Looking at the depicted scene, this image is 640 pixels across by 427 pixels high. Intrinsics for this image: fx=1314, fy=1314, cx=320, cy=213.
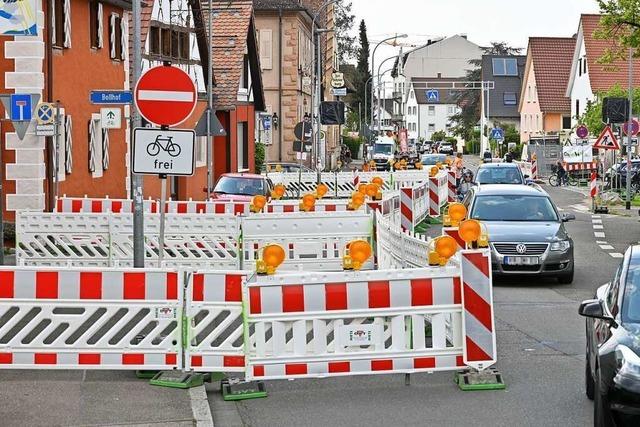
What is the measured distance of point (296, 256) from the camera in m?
20.2

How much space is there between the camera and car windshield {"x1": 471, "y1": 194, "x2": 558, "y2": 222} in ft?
70.5

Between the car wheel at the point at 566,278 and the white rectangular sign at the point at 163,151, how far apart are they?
8.84 m

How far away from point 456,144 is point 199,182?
10101cm

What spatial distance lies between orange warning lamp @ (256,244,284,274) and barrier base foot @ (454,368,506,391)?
6.12ft

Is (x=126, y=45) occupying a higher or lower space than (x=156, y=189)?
higher

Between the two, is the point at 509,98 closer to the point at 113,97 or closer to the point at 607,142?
the point at 607,142

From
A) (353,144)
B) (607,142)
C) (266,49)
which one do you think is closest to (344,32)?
(353,144)

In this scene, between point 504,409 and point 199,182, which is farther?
point 199,182

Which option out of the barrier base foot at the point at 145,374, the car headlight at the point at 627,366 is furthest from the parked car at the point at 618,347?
the barrier base foot at the point at 145,374

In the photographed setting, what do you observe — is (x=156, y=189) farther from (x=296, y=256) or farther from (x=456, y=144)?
(x=456, y=144)

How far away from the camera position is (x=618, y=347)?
329 inches

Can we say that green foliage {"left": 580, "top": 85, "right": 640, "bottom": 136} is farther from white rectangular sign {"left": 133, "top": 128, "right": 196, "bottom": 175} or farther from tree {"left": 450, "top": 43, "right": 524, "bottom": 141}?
tree {"left": 450, "top": 43, "right": 524, "bottom": 141}

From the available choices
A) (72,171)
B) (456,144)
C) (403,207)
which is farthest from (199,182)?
(456,144)

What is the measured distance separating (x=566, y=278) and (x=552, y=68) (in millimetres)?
88082
